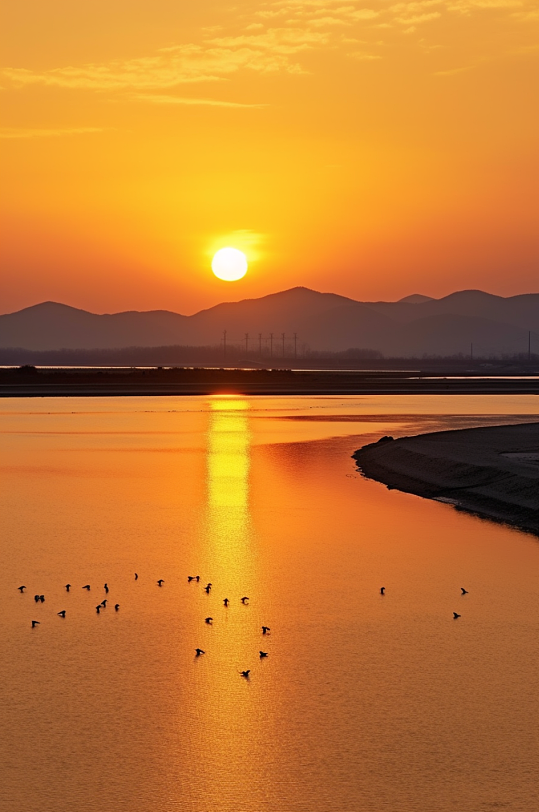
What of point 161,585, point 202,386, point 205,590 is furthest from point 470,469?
point 202,386

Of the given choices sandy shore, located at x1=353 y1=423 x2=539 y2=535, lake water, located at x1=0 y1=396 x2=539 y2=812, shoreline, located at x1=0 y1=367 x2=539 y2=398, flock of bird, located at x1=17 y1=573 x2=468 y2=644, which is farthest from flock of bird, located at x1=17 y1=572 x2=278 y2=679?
shoreline, located at x1=0 y1=367 x2=539 y2=398

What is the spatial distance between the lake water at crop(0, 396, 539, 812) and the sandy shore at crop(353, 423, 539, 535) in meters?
1.38

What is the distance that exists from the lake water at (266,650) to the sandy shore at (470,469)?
138 centimetres

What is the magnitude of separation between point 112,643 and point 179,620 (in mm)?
1813

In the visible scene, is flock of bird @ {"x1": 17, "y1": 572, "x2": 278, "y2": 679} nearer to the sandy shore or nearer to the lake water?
the lake water

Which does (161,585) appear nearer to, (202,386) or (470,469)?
(470,469)

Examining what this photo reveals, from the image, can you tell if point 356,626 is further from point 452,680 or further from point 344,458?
point 344,458

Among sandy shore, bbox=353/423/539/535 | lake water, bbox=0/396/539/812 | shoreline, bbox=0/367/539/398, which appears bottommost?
lake water, bbox=0/396/539/812

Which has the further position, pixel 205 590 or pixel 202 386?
pixel 202 386

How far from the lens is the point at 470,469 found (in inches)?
1485

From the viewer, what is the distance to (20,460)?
43.2 meters

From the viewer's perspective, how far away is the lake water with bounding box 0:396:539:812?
11.8 meters

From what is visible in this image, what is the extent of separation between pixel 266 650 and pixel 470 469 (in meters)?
22.1

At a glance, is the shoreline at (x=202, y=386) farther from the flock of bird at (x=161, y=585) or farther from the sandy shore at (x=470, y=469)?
the flock of bird at (x=161, y=585)
